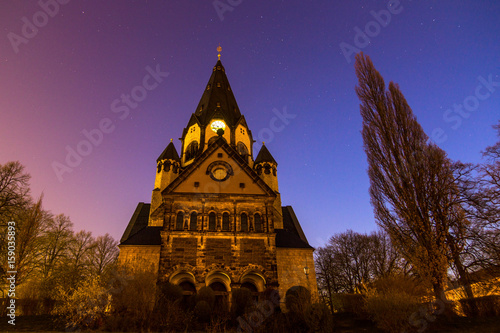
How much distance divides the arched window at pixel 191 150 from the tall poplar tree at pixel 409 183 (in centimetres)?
1913

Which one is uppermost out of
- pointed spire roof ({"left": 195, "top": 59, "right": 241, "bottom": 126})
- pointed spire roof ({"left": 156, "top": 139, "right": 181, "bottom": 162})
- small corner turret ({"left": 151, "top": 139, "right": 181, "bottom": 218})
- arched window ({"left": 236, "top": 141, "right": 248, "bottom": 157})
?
pointed spire roof ({"left": 195, "top": 59, "right": 241, "bottom": 126})

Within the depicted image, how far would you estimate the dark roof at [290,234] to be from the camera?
2560 cm

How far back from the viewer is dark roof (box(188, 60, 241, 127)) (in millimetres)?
36688

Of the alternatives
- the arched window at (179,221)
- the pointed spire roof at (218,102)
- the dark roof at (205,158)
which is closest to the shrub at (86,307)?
the arched window at (179,221)

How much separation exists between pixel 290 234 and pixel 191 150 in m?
15.2

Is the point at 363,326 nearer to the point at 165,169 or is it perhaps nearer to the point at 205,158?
the point at 205,158

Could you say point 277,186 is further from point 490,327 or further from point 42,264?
point 42,264

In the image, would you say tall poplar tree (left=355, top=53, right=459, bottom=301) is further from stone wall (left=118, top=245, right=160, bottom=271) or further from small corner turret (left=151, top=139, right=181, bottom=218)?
small corner turret (left=151, top=139, right=181, bottom=218)

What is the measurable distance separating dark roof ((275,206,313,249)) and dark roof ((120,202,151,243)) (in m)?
14.5

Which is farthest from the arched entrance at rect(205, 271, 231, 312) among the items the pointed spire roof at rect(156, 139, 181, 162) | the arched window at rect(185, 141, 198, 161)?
the arched window at rect(185, 141, 198, 161)

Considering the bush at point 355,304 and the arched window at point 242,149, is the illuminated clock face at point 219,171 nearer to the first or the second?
the arched window at point 242,149

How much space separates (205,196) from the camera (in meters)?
24.2

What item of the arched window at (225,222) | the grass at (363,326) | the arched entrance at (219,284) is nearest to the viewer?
the grass at (363,326)

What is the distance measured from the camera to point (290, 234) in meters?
27.7
